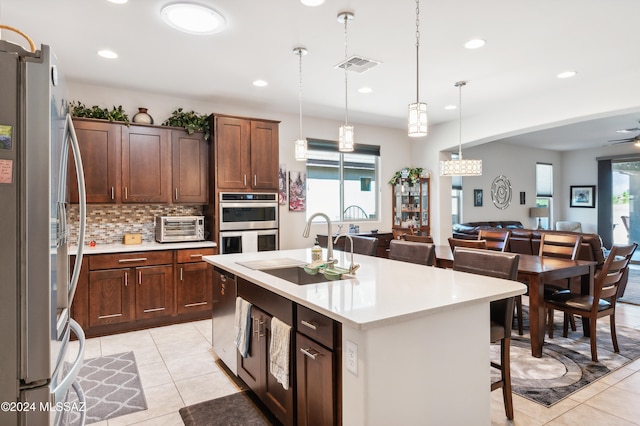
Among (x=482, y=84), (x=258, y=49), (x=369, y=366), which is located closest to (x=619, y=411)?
(x=369, y=366)

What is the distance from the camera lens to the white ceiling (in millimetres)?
2812

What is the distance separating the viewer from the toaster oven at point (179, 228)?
459cm

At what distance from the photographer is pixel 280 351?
82.3 inches

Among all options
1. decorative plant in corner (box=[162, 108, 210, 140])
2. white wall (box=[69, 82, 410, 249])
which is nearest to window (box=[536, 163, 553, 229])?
white wall (box=[69, 82, 410, 249])

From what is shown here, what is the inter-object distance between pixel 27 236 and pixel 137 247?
11.1 ft

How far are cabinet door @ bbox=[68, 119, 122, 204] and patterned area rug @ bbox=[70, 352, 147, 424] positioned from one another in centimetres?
180

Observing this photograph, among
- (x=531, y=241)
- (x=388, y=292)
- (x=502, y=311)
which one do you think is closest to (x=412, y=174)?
(x=531, y=241)

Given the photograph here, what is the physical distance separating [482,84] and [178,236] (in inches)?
164

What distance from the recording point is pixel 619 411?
2.46 meters

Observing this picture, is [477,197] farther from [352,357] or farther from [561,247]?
[352,357]

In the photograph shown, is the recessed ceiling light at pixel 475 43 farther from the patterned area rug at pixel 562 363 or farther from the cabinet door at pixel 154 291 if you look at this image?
the cabinet door at pixel 154 291

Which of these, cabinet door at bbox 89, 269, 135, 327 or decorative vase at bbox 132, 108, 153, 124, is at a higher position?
decorative vase at bbox 132, 108, 153, 124

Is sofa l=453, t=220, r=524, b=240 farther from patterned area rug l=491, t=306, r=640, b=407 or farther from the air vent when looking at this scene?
the air vent

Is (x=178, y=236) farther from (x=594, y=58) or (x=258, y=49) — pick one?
(x=594, y=58)
